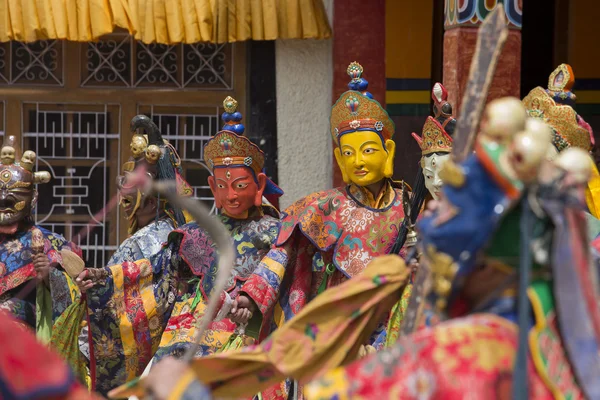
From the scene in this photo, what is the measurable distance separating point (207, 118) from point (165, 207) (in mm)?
1846

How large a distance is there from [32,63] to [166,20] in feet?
3.68

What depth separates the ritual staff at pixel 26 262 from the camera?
6801mm

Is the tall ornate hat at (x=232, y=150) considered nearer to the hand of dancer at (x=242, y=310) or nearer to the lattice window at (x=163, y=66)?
the hand of dancer at (x=242, y=310)

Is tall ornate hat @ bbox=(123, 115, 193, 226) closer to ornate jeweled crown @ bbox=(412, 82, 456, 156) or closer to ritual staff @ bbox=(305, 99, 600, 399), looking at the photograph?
ornate jeweled crown @ bbox=(412, 82, 456, 156)

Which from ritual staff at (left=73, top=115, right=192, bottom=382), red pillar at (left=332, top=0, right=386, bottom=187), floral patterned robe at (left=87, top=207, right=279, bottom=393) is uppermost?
red pillar at (left=332, top=0, right=386, bottom=187)

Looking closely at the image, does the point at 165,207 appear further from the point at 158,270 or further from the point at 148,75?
the point at 148,75

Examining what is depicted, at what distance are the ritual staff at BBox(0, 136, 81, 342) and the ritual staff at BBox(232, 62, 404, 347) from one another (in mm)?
1349

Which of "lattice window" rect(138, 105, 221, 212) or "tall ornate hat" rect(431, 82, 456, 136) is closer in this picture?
"tall ornate hat" rect(431, 82, 456, 136)

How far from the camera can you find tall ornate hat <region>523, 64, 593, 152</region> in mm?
5656

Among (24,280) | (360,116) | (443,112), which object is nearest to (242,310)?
(360,116)

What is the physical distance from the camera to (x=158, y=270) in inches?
261

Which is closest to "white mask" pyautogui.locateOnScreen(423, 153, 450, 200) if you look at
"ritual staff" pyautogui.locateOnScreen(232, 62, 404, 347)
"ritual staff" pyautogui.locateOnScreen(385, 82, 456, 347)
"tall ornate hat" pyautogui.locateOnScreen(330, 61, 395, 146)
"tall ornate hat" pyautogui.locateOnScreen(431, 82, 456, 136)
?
"ritual staff" pyautogui.locateOnScreen(385, 82, 456, 347)

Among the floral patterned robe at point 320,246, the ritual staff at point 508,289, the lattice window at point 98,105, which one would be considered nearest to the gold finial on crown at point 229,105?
the floral patterned robe at point 320,246

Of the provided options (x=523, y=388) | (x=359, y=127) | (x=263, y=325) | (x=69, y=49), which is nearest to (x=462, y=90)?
(x=359, y=127)
